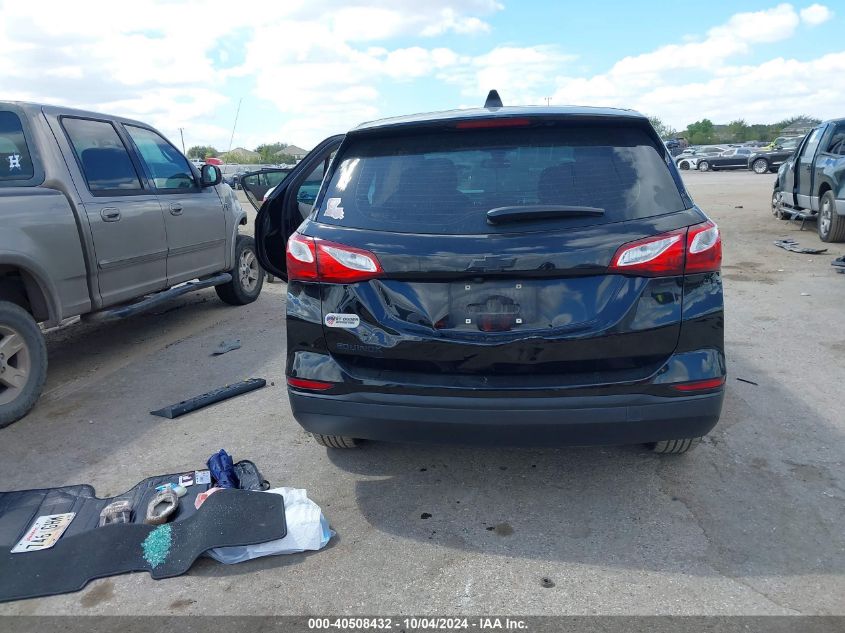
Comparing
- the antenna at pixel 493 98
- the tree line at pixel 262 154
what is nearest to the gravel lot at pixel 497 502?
the antenna at pixel 493 98

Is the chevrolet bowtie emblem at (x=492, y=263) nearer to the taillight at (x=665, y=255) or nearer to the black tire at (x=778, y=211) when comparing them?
the taillight at (x=665, y=255)

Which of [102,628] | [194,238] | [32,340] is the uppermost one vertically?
[194,238]

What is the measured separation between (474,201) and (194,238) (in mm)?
4420

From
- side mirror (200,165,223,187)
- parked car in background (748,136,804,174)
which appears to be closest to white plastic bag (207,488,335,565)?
side mirror (200,165,223,187)

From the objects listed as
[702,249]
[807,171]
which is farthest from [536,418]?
[807,171]

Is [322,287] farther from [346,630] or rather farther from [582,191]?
[346,630]

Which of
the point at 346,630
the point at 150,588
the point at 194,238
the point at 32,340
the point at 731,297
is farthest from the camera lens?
the point at 731,297

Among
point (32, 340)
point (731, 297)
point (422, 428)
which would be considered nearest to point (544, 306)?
point (422, 428)

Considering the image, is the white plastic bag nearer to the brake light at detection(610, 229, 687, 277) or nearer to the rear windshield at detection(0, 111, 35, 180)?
the brake light at detection(610, 229, 687, 277)

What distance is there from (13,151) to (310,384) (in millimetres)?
3338

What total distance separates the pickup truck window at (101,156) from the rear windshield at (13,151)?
1.22 feet

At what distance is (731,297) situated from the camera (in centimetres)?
749

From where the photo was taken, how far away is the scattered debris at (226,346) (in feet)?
19.7

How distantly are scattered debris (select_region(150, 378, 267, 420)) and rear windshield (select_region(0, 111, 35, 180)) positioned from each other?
1957 mm
